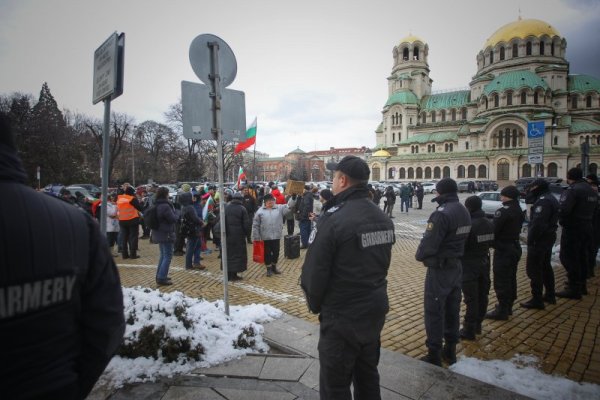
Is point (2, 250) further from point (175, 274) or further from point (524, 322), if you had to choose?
point (175, 274)

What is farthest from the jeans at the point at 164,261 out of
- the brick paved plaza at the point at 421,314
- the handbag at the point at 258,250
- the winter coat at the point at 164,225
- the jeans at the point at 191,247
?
the handbag at the point at 258,250

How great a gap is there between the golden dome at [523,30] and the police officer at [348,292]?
3500 inches

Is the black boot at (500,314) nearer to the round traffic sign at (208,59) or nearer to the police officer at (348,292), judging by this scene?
the police officer at (348,292)

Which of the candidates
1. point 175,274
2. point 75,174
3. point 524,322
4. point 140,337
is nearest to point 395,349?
point 524,322

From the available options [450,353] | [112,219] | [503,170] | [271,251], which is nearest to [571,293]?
[450,353]

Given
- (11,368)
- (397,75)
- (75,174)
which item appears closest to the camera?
(11,368)

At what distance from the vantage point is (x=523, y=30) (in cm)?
6988

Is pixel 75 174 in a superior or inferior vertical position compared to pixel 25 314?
superior

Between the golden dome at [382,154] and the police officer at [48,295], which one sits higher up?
the golden dome at [382,154]

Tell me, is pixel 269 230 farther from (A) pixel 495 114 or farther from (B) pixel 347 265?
(A) pixel 495 114

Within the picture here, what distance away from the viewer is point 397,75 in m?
84.6

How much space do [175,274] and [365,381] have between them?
6.65 m

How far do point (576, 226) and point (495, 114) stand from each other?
71306 mm

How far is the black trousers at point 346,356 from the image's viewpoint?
2.34 metres
